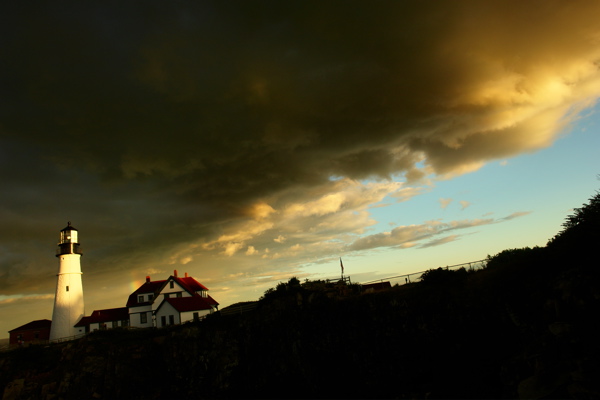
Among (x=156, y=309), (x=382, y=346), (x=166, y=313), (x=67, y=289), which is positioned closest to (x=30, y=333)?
(x=67, y=289)

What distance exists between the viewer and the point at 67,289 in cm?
4991

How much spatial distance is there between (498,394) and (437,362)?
17.6 feet

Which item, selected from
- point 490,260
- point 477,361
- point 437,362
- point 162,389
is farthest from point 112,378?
point 490,260

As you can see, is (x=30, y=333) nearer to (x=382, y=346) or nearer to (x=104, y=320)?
(x=104, y=320)

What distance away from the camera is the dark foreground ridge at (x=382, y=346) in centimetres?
1666

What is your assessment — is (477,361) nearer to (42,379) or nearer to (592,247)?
(592,247)

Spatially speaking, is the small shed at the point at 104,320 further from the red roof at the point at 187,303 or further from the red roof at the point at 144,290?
the red roof at the point at 187,303

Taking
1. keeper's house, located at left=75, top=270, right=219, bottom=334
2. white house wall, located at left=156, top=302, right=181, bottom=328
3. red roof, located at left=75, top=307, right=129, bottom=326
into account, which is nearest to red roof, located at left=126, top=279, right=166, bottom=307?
keeper's house, located at left=75, top=270, right=219, bottom=334

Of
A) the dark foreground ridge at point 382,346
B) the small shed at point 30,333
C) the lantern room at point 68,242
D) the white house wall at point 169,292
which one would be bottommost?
the dark foreground ridge at point 382,346

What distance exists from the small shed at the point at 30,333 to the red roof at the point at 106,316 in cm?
872

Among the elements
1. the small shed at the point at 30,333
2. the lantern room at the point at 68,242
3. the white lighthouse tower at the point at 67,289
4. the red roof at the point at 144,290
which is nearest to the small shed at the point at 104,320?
the white lighthouse tower at the point at 67,289

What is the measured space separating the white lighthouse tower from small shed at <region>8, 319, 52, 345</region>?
21.9ft

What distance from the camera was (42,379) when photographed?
3672cm

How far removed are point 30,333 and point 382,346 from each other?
193 feet
